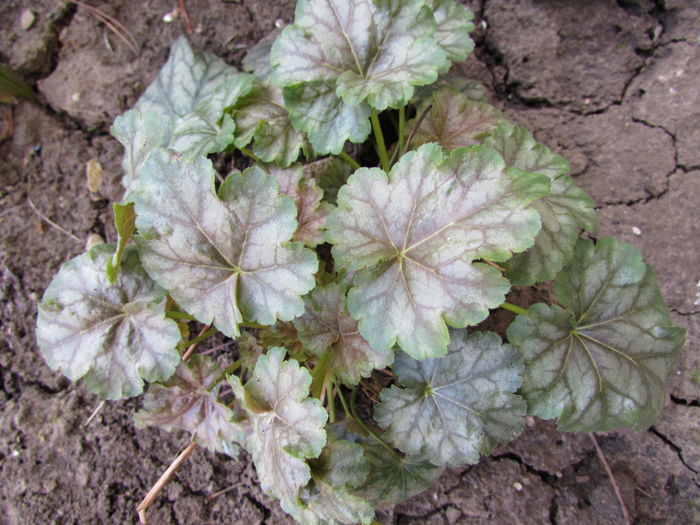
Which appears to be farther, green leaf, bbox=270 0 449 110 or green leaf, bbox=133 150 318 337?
green leaf, bbox=270 0 449 110

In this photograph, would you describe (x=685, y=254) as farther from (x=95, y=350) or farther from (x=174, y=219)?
(x=95, y=350)

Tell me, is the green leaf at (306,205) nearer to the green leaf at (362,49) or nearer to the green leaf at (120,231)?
the green leaf at (362,49)

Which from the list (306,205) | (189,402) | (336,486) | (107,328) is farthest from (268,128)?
(336,486)

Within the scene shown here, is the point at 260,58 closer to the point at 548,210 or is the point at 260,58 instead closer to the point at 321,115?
the point at 321,115

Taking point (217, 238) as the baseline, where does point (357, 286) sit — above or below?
below

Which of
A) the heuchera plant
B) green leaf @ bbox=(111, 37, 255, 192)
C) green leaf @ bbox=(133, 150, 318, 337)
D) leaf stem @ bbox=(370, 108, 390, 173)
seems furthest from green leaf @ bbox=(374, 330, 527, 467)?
green leaf @ bbox=(111, 37, 255, 192)

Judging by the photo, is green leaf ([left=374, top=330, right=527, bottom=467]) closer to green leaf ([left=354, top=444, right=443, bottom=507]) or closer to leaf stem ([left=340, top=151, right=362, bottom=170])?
green leaf ([left=354, top=444, right=443, bottom=507])
